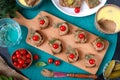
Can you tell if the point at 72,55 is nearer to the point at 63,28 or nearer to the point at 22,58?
the point at 63,28

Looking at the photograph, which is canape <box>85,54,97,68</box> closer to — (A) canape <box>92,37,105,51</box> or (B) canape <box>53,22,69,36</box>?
(A) canape <box>92,37,105,51</box>

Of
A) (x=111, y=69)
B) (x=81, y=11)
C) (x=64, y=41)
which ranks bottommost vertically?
(x=111, y=69)

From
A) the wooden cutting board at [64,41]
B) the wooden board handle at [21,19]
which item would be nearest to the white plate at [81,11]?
the wooden cutting board at [64,41]

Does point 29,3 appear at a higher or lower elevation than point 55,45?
higher

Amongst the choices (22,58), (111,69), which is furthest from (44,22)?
(111,69)

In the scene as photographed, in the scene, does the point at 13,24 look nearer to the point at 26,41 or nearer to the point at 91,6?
the point at 26,41
